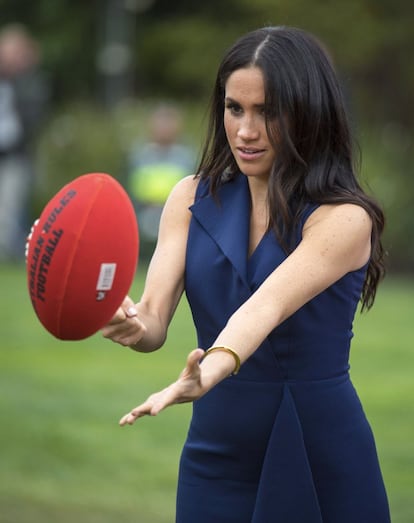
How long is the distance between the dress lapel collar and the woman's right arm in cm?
8

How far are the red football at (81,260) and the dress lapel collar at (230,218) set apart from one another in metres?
0.34

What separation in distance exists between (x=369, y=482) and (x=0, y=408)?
16.7 feet

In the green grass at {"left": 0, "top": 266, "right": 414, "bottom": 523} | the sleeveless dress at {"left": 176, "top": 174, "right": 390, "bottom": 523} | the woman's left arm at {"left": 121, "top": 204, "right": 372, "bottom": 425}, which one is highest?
the woman's left arm at {"left": 121, "top": 204, "right": 372, "bottom": 425}

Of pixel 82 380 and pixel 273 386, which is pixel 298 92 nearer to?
pixel 273 386

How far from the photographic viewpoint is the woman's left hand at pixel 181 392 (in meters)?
3.44

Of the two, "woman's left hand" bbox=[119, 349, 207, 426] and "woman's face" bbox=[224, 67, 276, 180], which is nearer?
"woman's left hand" bbox=[119, 349, 207, 426]

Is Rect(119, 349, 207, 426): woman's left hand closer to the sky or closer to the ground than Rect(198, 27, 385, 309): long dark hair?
closer to the ground

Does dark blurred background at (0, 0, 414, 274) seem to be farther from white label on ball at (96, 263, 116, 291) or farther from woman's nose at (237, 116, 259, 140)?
white label on ball at (96, 263, 116, 291)

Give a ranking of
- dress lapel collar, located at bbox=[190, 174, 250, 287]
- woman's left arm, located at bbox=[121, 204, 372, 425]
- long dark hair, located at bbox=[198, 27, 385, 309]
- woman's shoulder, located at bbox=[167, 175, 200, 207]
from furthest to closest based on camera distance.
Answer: woman's shoulder, located at bbox=[167, 175, 200, 207]
dress lapel collar, located at bbox=[190, 174, 250, 287]
long dark hair, located at bbox=[198, 27, 385, 309]
woman's left arm, located at bbox=[121, 204, 372, 425]

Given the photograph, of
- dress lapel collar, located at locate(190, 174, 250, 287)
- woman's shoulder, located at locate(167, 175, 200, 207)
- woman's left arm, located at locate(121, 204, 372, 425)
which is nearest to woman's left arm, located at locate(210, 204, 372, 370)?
woman's left arm, located at locate(121, 204, 372, 425)

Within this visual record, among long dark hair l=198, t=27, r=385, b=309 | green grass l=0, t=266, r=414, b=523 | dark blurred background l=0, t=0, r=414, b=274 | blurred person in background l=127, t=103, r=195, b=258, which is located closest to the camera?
long dark hair l=198, t=27, r=385, b=309

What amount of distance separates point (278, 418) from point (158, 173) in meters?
12.2

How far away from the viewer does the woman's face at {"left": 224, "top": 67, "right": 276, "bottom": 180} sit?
3.90 meters

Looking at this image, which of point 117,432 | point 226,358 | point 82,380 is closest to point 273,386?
point 226,358
